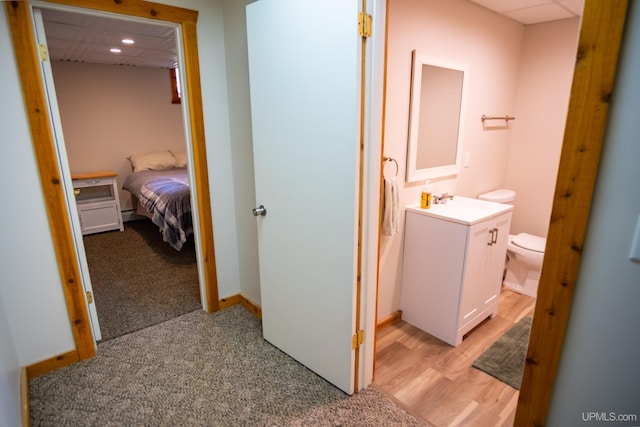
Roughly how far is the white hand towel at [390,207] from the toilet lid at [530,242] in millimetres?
1482

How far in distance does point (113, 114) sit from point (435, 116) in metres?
4.84

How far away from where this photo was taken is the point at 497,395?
73.2 inches

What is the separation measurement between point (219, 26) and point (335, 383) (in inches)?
94.3

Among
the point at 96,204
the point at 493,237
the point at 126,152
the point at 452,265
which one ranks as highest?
the point at 126,152

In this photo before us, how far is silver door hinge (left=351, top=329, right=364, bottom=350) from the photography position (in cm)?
178

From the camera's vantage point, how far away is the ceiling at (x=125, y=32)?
2.58m

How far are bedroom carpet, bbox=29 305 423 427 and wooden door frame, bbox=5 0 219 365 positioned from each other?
240 millimetres

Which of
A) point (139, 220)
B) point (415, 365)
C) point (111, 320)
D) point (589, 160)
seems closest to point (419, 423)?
point (415, 365)

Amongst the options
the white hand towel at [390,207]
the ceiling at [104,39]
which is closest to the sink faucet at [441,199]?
the white hand towel at [390,207]

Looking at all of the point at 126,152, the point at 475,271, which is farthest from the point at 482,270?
the point at 126,152

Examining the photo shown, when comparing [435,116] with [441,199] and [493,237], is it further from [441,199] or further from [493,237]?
[493,237]

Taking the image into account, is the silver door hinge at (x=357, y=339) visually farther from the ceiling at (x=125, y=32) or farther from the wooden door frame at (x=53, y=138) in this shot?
the ceiling at (x=125, y=32)

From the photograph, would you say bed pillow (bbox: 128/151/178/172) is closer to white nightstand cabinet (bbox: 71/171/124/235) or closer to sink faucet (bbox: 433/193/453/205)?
white nightstand cabinet (bbox: 71/171/124/235)

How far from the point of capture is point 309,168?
1.75 m
